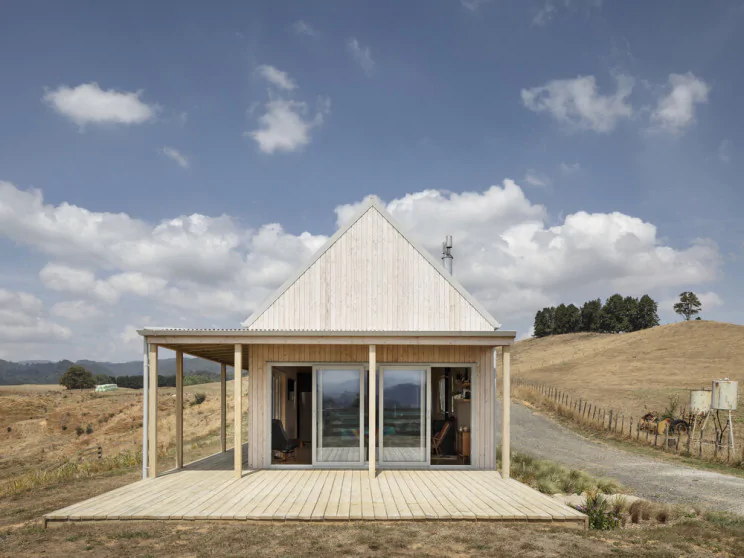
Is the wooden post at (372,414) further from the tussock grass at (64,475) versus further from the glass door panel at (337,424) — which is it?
the tussock grass at (64,475)

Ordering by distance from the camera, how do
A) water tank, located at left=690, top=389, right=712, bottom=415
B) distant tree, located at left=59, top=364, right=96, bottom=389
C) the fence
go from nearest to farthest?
the fence < water tank, located at left=690, top=389, right=712, bottom=415 < distant tree, located at left=59, top=364, right=96, bottom=389

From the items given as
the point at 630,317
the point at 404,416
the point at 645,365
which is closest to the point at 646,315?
the point at 630,317

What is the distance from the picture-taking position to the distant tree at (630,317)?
8769 cm

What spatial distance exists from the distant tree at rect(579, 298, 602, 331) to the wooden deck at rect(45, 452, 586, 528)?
285 feet

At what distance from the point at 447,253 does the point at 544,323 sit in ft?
280

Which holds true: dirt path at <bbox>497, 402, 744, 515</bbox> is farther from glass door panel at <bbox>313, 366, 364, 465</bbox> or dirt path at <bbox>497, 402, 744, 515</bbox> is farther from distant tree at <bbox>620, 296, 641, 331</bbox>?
distant tree at <bbox>620, 296, 641, 331</bbox>

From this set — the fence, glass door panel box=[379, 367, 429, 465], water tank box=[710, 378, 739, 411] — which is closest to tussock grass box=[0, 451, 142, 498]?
glass door panel box=[379, 367, 429, 465]

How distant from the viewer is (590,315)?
3565 inches

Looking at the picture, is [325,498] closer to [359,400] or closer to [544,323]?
[359,400]

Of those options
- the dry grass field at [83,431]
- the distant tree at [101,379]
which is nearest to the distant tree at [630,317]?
the dry grass field at [83,431]

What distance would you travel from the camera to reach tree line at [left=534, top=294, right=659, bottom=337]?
87.9 m

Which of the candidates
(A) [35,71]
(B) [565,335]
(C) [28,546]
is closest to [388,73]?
(A) [35,71]

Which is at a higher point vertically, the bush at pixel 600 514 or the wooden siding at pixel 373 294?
the wooden siding at pixel 373 294

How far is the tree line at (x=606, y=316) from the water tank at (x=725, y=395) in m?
78.4
